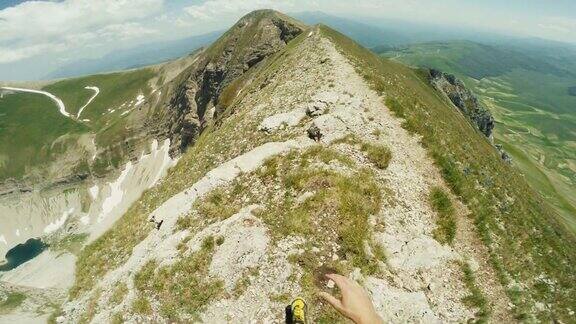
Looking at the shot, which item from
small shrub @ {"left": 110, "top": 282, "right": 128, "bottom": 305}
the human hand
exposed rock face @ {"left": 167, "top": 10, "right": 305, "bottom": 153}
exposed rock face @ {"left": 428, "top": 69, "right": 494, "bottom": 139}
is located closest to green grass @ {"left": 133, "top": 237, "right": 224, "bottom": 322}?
small shrub @ {"left": 110, "top": 282, "right": 128, "bottom": 305}

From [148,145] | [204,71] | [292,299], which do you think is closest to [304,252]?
[292,299]

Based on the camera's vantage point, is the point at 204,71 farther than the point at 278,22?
Yes

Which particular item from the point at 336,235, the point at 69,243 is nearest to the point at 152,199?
the point at 336,235

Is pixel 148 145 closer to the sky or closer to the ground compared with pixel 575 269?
closer to the ground

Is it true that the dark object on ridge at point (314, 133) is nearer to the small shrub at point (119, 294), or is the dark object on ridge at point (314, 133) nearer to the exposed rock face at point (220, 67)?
the small shrub at point (119, 294)

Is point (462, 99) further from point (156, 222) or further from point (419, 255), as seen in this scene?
point (156, 222)

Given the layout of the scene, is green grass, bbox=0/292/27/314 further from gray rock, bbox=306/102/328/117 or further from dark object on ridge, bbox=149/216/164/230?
gray rock, bbox=306/102/328/117

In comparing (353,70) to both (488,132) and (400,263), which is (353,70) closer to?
(400,263)
